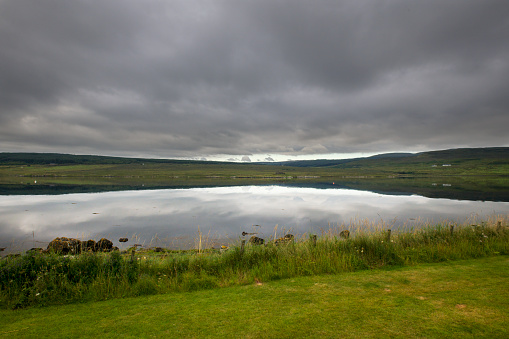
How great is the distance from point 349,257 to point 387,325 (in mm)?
4216

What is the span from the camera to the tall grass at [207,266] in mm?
7004

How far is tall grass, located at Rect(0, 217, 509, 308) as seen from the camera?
23.0 feet

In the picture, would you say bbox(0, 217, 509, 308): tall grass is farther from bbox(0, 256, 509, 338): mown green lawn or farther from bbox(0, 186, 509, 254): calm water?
bbox(0, 186, 509, 254): calm water

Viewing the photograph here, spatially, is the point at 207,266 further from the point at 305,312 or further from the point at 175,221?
the point at 175,221

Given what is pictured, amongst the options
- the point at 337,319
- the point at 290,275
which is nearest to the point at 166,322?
the point at 337,319

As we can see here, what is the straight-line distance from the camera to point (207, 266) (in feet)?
29.5

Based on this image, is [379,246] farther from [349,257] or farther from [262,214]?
[262,214]

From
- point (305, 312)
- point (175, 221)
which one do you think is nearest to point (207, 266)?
point (305, 312)

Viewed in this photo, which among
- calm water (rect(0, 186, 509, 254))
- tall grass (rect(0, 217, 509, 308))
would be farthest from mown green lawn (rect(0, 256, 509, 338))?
calm water (rect(0, 186, 509, 254))

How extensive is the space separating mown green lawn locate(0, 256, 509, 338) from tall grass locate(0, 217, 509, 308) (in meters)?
0.57

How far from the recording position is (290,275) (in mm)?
8188

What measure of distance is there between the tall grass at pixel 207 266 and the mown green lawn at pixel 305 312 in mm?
565

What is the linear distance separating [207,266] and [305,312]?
435 centimetres

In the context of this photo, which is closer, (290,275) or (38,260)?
(38,260)
